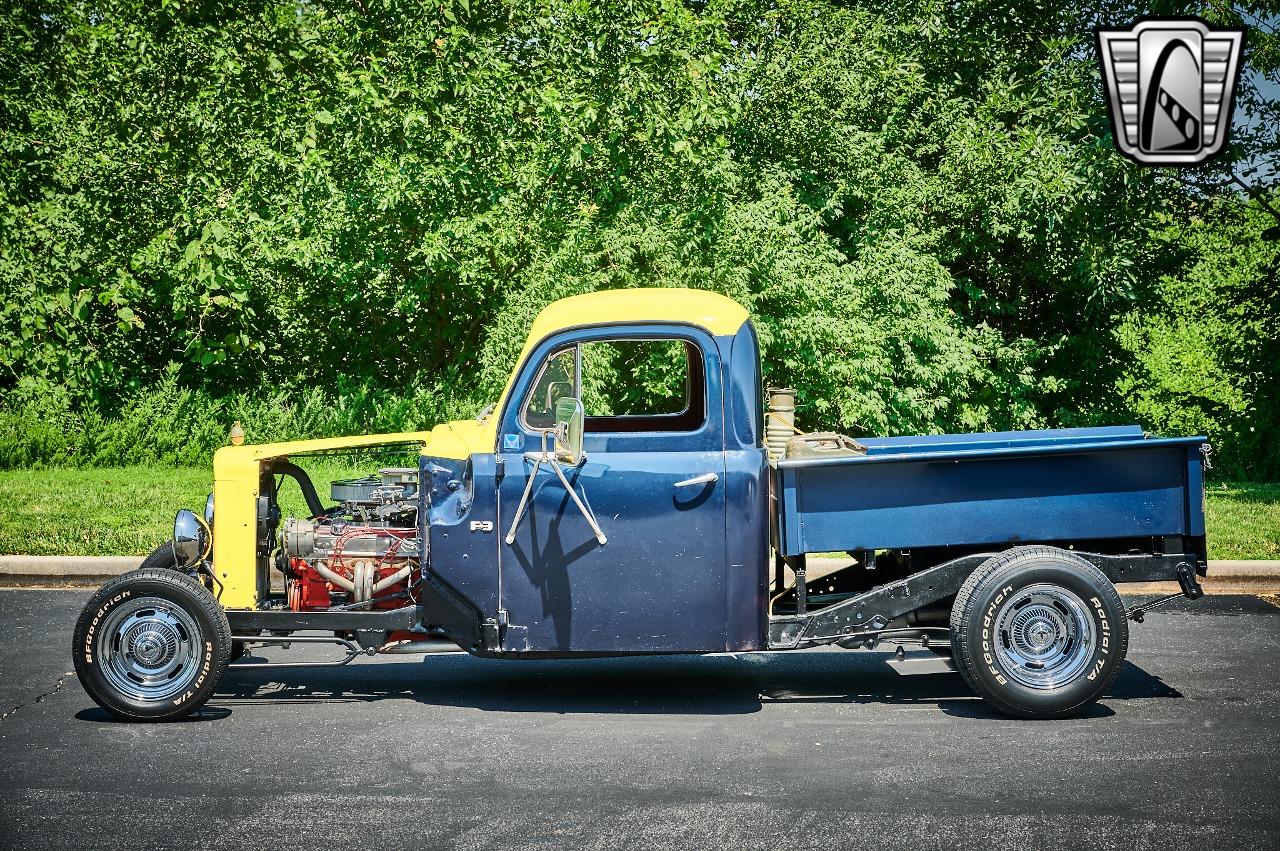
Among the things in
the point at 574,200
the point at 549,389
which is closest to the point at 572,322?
the point at 549,389

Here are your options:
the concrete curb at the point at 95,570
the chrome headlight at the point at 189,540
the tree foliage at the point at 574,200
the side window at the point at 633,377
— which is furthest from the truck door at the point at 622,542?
the tree foliage at the point at 574,200

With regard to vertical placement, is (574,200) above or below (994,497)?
above

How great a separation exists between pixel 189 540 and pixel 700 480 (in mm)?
2814

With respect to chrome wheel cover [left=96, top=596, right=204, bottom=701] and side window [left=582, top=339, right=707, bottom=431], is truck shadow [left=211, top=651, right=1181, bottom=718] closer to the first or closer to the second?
chrome wheel cover [left=96, top=596, right=204, bottom=701]

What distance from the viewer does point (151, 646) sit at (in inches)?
258

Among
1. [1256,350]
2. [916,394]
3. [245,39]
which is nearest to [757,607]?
[916,394]

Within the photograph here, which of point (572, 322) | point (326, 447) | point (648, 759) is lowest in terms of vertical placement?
point (648, 759)

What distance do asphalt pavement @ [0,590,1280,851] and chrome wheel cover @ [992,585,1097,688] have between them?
10.1 inches

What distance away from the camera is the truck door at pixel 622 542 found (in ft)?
21.2

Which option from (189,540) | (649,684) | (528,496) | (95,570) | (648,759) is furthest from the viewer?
(95,570)

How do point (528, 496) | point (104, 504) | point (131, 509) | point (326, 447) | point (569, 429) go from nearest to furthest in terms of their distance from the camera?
point (569, 429)
point (528, 496)
point (326, 447)
point (131, 509)
point (104, 504)

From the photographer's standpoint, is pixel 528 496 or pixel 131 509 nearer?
pixel 528 496

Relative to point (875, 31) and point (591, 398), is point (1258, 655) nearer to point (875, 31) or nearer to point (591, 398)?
point (591, 398)

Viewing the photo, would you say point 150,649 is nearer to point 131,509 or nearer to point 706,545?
point 706,545
